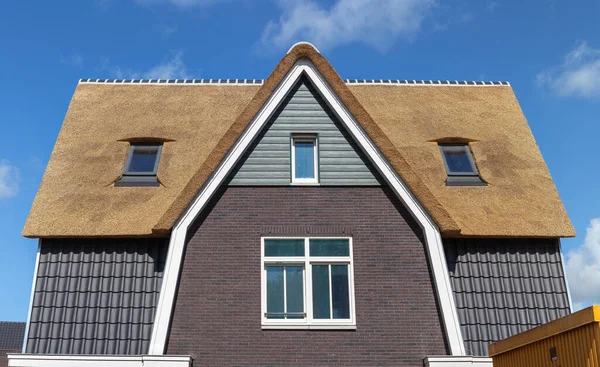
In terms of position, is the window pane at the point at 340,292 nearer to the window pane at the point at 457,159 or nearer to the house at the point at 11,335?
the window pane at the point at 457,159

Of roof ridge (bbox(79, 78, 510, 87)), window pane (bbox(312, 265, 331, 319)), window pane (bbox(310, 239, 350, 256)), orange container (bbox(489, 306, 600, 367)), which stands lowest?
orange container (bbox(489, 306, 600, 367))

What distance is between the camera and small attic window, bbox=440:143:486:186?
17.4 m

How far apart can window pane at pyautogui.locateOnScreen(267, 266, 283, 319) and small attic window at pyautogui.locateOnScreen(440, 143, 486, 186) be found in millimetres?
4915

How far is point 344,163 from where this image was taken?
15.9 m

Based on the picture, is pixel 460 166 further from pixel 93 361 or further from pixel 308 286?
pixel 93 361

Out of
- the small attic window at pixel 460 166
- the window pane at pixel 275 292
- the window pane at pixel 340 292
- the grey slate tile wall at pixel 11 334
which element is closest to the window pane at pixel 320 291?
the window pane at pixel 340 292

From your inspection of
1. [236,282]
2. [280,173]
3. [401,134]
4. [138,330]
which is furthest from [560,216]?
[138,330]

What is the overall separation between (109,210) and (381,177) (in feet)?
19.9

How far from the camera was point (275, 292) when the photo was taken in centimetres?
1491

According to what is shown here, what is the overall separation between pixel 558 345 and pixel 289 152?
6966mm

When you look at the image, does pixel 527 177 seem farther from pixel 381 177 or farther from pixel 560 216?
pixel 381 177

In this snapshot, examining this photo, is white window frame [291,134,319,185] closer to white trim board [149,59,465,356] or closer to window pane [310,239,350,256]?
white trim board [149,59,465,356]

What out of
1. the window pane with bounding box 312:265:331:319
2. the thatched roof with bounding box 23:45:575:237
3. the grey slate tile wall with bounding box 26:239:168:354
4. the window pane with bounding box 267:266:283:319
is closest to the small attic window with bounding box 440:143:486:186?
the thatched roof with bounding box 23:45:575:237

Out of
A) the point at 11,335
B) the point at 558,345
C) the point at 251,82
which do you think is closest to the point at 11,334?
the point at 11,335
